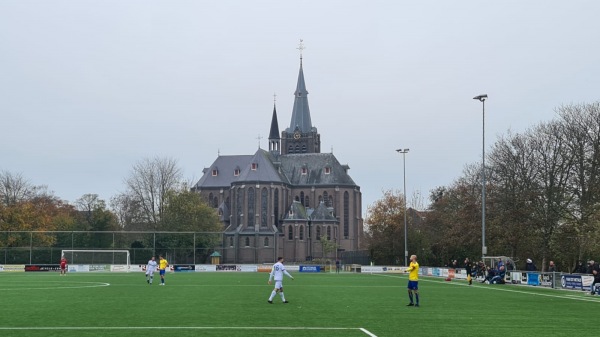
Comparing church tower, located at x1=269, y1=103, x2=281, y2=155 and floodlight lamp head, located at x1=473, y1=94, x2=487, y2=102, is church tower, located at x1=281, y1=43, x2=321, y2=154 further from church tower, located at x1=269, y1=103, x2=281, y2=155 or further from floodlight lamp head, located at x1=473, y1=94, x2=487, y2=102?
floodlight lamp head, located at x1=473, y1=94, x2=487, y2=102

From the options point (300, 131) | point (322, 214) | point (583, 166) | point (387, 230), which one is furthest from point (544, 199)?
point (300, 131)

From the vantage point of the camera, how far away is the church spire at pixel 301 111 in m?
149

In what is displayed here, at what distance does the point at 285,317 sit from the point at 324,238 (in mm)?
99928

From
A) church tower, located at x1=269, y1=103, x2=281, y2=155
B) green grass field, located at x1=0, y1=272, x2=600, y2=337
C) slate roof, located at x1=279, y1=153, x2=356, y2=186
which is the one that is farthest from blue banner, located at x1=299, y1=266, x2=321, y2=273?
church tower, located at x1=269, y1=103, x2=281, y2=155

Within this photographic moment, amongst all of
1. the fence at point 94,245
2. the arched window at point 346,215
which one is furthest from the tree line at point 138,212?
the arched window at point 346,215

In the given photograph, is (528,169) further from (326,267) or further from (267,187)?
(267,187)

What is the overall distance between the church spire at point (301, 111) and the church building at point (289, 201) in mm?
211

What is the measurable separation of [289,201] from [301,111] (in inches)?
990

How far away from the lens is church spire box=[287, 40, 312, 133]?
14938cm

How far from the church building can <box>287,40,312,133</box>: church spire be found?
21 cm

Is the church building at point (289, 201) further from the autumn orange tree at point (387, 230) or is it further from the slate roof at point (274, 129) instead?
the autumn orange tree at point (387, 230)

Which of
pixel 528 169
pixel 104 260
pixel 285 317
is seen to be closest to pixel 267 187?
pixel 104 260

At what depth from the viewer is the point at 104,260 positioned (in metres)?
76.2

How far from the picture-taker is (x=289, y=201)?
438ft
